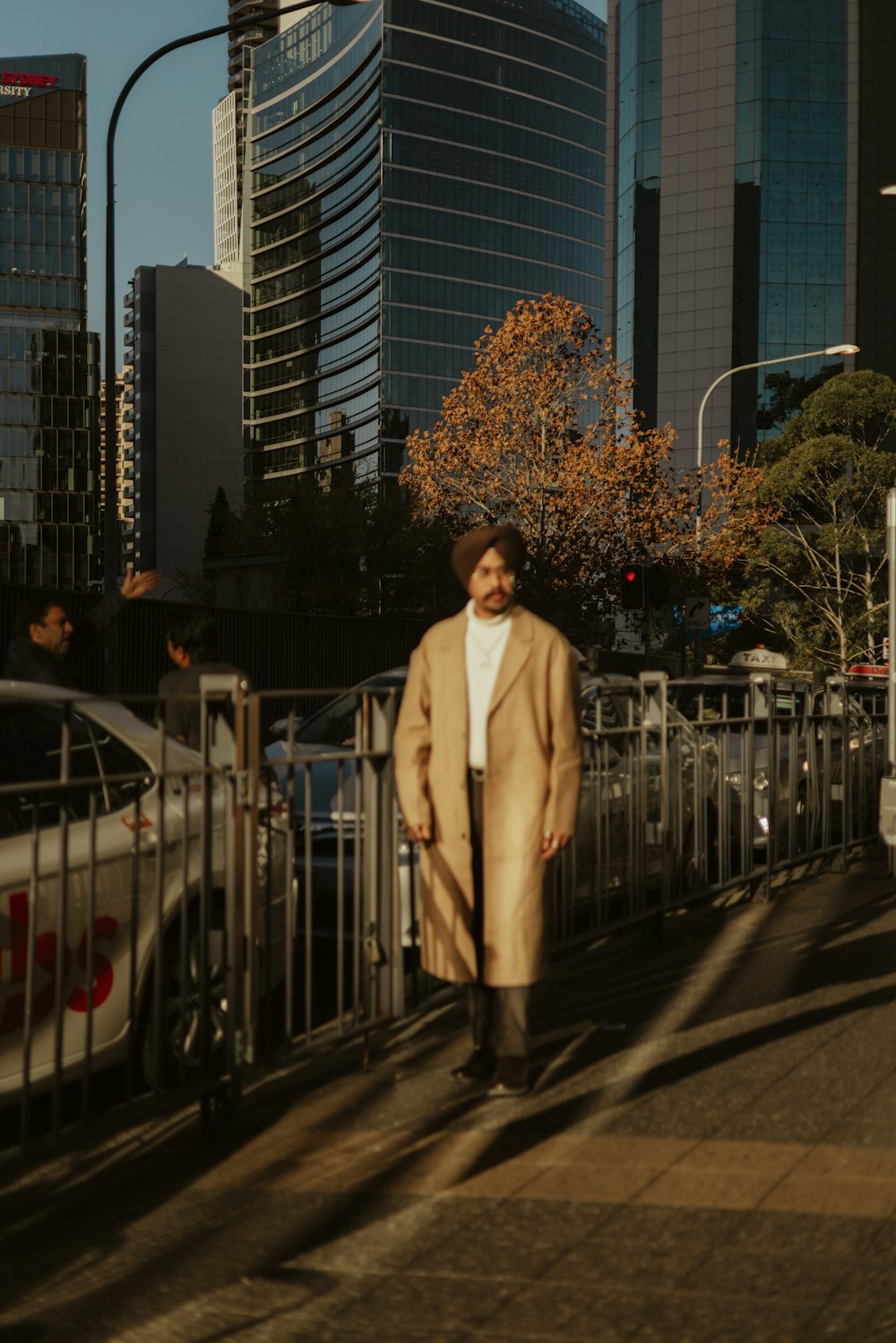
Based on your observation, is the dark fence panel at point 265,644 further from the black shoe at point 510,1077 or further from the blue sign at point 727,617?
the blue sign at point 727,617

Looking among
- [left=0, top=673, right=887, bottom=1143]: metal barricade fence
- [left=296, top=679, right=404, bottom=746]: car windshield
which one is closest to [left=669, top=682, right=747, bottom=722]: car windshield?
[left=296, top=679, right=404, bottom=746]: car windshield

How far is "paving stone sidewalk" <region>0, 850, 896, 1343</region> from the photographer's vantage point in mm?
3709

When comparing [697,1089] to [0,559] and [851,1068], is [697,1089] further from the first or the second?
[0,559]

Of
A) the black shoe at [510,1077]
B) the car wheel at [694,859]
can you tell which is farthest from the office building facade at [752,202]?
the black shoe at [510,1077]

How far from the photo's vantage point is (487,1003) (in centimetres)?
586

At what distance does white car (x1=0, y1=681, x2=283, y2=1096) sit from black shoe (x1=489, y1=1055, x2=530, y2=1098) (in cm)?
85

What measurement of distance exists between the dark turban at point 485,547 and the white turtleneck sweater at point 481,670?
0.43 feet

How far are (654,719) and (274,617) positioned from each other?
56.8 feet

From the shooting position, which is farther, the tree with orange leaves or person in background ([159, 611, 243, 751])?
the tree with orange leaves

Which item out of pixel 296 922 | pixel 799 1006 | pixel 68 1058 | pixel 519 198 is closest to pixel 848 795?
pixel 799 1006

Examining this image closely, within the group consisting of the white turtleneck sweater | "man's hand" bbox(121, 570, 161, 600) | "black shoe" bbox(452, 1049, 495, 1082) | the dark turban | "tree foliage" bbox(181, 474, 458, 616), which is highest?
"tree foliage" bbox(181, 474, 458, 616)

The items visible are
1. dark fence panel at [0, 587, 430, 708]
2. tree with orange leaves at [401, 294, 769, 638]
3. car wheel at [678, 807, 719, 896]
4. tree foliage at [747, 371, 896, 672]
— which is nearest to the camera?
car wheel at [678, 807, 719, 896]

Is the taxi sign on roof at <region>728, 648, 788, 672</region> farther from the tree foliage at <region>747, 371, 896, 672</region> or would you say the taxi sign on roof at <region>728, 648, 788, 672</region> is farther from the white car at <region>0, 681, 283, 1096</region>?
the white car at <region>0, 681, 283, 1096</region>

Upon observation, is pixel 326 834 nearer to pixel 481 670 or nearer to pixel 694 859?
pixel 481 670
